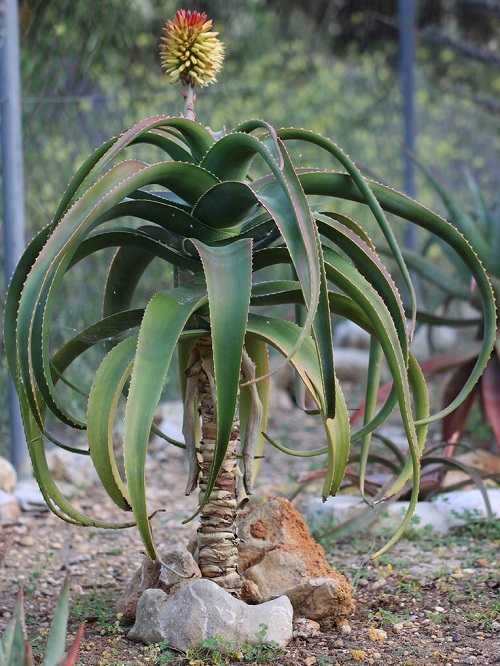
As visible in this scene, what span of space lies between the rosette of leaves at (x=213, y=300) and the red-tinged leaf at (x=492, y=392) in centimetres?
173

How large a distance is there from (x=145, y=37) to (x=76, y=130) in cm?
109

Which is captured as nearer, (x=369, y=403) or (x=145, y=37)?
(x=369, y=403)

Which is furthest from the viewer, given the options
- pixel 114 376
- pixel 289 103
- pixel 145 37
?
pixel 289 103

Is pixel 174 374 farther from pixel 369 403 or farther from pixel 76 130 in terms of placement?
pixel 369 403

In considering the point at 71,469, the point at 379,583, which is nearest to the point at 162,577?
the point at 379,583

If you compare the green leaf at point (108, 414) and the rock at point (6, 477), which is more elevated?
the rock at point (6, 477)

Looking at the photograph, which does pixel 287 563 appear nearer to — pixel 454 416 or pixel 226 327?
pixel 226 327

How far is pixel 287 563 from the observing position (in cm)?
219

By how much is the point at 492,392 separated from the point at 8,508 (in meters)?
2.00

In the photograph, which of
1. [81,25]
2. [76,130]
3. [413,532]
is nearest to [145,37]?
[81,25]

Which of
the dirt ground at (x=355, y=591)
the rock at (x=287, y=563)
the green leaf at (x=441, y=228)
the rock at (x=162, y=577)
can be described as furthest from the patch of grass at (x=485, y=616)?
the rock at (x=162, y=577)

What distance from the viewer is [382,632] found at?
206cm

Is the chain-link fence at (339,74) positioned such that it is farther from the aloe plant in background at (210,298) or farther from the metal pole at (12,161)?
the aloe plant in background at (210,298)

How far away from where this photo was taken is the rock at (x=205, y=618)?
1923 mm
